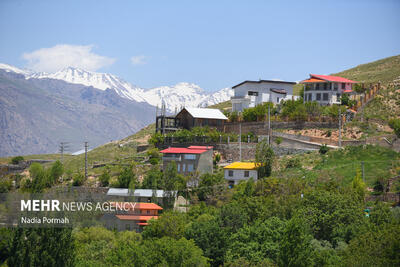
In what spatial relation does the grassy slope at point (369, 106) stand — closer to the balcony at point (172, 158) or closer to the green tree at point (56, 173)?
the green tree at point (56, 173)

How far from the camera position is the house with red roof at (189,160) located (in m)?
75.9

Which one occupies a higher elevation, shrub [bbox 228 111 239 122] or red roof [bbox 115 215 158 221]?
shrub [bbox 228 111 239 122]

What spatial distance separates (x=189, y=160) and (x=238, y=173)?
7.93 meters

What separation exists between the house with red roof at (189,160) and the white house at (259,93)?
77.5 ft

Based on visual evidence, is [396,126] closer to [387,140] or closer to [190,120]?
[387,140]

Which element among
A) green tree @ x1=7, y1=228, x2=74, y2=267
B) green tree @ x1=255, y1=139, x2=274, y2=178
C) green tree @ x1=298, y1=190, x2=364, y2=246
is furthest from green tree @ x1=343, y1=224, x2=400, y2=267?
green tree @ x1=255, y1=139, x2=274, y2=178

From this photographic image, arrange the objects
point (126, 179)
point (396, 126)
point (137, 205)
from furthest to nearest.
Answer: point (126, 179), point (396, 126), point (137, 205)

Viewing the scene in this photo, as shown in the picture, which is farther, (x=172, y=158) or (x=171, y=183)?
(x=172, y=158)

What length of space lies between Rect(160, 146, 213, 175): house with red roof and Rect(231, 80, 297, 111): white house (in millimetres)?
23629

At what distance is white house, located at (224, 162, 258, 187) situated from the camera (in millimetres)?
70688

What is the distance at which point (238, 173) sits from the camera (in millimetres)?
71188

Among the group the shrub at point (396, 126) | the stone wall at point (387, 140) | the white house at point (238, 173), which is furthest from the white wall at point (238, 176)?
the shrub at point (396, 126)

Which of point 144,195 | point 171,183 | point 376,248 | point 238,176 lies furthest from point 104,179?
point 376,248

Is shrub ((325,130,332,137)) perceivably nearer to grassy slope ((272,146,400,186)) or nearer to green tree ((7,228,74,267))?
grassy slope ((272,146,400,186))
